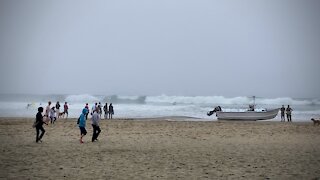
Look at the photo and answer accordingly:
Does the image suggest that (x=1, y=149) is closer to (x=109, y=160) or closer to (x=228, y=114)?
(x=109, y=160)

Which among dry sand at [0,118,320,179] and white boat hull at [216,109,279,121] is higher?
white boat hull at [216,109,279,121]

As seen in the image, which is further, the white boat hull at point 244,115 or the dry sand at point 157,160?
the white boat hull at point 244,115

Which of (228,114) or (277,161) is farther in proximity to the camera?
(228,114)

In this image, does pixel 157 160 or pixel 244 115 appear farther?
pixel 244 115

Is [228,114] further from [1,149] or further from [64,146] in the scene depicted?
[1,149]

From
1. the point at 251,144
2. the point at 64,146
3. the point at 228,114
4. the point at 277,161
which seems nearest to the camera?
the point at 277,161

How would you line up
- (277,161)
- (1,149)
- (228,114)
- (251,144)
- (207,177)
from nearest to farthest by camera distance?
(207,177) → (277,161) → (1,149) → (251,144) → (228,114)

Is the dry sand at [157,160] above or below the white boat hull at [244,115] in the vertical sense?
below

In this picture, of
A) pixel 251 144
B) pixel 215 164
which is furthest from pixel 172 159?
pixel 251 144

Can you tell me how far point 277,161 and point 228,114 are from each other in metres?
22.4

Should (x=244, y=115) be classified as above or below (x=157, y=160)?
above

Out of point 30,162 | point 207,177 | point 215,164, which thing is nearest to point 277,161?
point 215,164

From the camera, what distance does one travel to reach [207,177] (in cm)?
862

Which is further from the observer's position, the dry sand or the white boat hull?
the white boat hull
